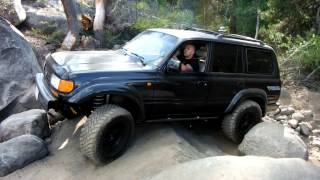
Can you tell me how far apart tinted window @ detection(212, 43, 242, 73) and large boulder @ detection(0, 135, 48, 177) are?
10.3ft

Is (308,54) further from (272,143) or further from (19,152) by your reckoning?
(19,152)

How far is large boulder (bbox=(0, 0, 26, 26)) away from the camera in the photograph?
1180cm

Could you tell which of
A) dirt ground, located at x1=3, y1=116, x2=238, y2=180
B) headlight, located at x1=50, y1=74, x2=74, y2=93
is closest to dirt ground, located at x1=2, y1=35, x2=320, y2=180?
dirt ground, located at x1=3, y1=116, x2=238, y2=180

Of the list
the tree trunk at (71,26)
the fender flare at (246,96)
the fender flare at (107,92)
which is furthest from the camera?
the tree trunk at (71,26)

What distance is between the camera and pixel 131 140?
21.6 feet

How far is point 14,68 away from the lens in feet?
28.0

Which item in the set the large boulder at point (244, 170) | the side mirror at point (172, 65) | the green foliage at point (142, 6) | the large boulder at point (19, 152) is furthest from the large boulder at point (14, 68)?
the green foliage at point (142, 6)

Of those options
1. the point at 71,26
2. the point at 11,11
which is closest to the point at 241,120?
the point at 71,26

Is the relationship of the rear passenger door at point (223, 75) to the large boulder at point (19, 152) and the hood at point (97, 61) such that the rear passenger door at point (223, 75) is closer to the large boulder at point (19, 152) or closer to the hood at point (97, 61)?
the hood at point (97, 61)

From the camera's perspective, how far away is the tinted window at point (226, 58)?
699cm

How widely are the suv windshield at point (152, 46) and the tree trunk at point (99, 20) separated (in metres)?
5.78

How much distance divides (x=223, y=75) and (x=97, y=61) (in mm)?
2186

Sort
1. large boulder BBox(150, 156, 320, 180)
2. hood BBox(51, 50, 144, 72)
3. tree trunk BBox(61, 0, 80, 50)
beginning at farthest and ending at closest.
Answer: tree trunk BBox(61, 0, 80, 50) < hood BBox(51, 50, 144, 72) < large boulder BBox(150, 156, 320, 180)

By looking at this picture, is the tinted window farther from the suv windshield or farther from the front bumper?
the front bumper
